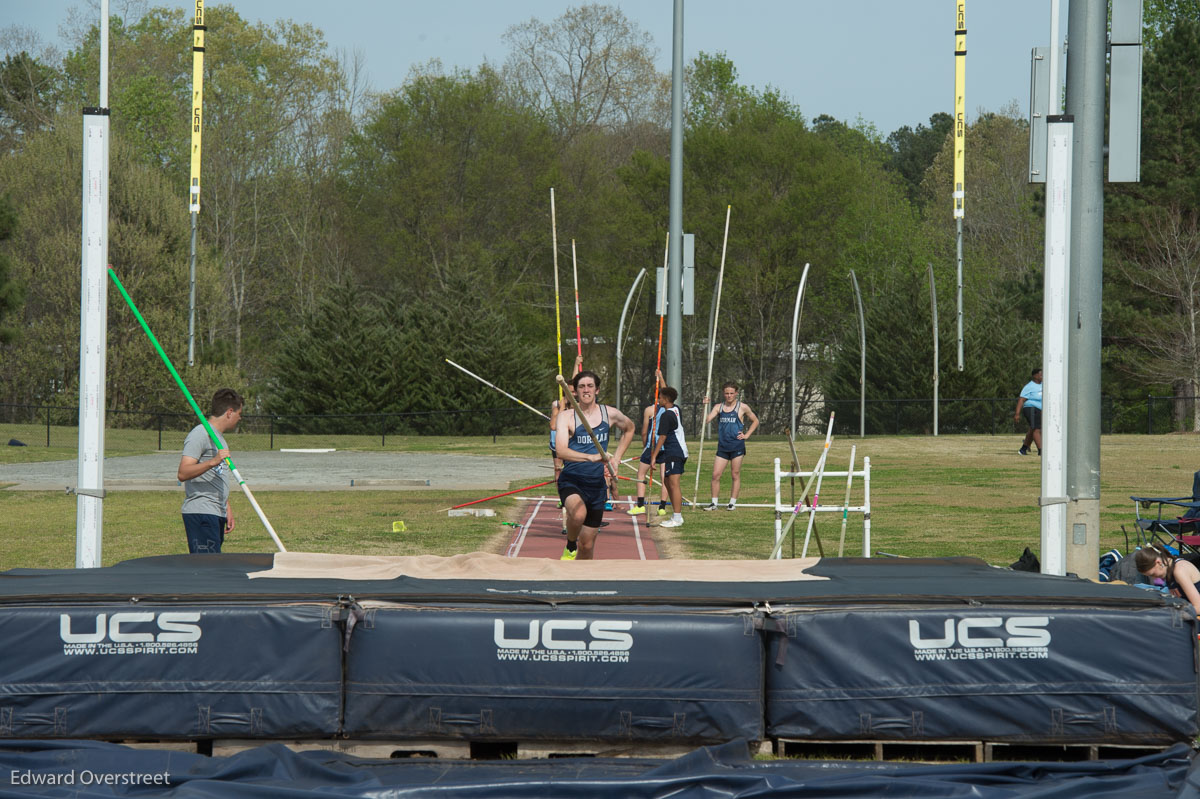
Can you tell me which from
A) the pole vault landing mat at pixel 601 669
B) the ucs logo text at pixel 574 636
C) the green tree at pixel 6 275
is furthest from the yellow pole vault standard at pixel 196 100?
the ucs logo text at pixel 574 636

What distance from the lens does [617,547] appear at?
551 inches

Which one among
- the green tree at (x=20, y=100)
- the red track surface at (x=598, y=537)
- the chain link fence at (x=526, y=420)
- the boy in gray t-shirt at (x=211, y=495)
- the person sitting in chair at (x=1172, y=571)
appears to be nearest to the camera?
the person sitting in chair at (x=1172, y=571)

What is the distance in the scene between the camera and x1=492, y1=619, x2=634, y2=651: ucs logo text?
5.93 meters

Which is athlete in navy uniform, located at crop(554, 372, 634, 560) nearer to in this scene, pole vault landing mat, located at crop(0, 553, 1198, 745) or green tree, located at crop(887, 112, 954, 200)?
pole vault landing mat, located at crop(0, 553, 1198, 745)

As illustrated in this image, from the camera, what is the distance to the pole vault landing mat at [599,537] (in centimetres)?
1336

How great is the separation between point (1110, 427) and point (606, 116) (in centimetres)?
3002

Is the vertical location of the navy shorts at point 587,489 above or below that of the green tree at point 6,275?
below

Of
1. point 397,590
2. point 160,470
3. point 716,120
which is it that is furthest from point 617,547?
point 716,120

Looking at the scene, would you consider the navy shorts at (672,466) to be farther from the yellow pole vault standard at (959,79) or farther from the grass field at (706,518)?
the yellow pole vault standard at (959,79)

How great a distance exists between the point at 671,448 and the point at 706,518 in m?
1.60

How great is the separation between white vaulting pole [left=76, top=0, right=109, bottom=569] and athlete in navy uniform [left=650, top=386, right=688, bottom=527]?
7975 millimetres

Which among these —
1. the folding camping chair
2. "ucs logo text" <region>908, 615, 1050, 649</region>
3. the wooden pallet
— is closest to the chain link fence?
the folding camping chair

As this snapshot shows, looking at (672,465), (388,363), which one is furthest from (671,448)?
(388,363)

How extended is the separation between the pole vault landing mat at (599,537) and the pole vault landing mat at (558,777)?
6.07 meters
